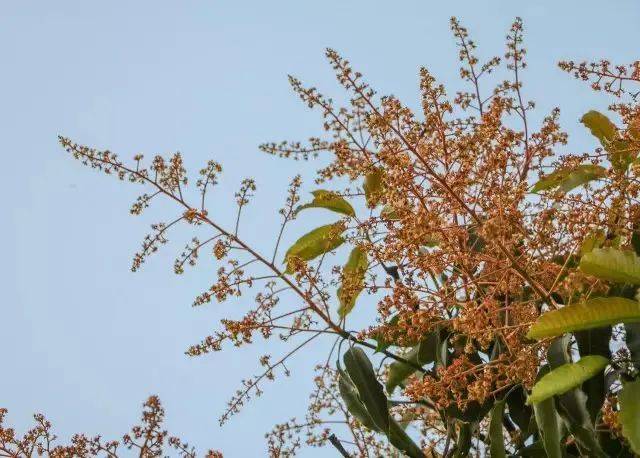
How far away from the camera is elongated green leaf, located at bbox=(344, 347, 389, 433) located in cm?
168

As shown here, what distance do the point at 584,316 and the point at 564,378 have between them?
0.10 metres

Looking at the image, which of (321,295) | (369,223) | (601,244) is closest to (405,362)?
(321,295)

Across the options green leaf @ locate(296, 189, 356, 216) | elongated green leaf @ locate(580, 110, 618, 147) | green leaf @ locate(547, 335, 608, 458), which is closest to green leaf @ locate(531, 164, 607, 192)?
elongated green leaf @ locate(580, 110, 618, 147)

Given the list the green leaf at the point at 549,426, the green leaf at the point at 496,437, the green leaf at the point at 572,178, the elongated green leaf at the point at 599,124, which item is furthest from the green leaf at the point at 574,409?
the elongated green leaf at the point at 599,124

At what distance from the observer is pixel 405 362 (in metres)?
1.73

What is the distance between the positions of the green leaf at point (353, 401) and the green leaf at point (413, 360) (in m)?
0.08

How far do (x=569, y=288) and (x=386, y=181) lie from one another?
324mm

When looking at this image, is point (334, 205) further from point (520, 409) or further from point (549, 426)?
point (549, 426)

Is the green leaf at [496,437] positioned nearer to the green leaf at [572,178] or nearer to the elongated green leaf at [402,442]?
the elongated green leaf at [402,442]

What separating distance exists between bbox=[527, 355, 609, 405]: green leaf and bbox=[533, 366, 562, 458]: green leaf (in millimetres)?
76

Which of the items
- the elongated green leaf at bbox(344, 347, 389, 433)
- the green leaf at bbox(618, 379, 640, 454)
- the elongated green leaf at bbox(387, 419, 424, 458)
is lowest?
the green leaf at bbox(618, 379, 640, 454)

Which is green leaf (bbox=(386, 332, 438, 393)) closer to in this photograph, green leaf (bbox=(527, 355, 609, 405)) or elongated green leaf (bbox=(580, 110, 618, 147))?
green leaf (bbox=(527, 355, 609, 405))

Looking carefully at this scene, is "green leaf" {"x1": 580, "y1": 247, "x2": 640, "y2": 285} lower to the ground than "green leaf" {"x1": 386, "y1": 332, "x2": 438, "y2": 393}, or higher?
lower

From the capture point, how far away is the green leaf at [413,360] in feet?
5.63
